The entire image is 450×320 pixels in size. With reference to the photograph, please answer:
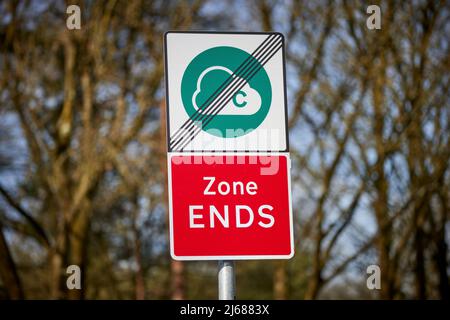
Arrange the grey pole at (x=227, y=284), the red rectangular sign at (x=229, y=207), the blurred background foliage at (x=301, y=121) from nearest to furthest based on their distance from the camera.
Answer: the grey pole at (x=227, y=284)
the red rectangular sign at (x=229, y=207)
the blurred background foliage at (x=301, y=121)

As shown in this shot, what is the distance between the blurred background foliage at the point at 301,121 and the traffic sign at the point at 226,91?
911cm

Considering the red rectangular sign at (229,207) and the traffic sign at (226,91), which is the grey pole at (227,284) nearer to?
the red rectangular sign at (229,207)

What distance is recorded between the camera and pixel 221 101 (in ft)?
10.2

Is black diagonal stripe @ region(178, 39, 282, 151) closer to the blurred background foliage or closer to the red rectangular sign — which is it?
the red rectangular sign

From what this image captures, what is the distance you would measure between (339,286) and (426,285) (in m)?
1.59

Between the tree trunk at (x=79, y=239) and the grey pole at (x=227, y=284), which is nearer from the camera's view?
the grey pole at (x=227, y=284)

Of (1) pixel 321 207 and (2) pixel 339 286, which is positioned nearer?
(1) pixel 321 207

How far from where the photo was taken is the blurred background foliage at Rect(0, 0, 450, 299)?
12.7m

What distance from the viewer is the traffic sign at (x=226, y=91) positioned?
3.06 m

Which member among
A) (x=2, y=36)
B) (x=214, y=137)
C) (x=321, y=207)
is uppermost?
(x=2, y=36)

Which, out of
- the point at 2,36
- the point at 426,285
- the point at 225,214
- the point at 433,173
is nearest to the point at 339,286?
the point at 426,285

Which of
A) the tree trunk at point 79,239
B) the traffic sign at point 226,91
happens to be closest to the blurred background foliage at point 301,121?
the tree trunk at point 79,239

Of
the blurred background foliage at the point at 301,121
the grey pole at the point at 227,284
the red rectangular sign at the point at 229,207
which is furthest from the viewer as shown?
the blurred background foliage at the point at 301,121

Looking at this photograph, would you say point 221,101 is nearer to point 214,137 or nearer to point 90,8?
point 214,137
